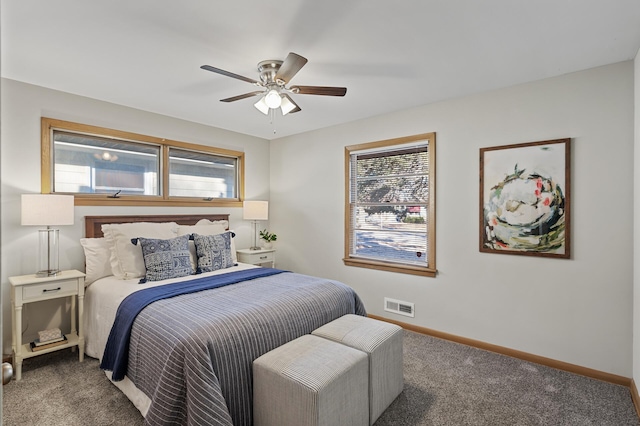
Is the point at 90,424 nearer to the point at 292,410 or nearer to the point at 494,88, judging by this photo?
the point at 292,410

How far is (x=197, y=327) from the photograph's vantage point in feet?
6.91

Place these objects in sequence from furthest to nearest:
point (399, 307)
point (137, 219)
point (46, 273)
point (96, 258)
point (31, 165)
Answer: point (399, 307)
point (137, 219)
point (96, 258)
point (31, 165)
point (46, 273)

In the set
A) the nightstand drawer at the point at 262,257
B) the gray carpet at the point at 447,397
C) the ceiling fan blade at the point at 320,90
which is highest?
the ceiling fan blade at the point at 320,90

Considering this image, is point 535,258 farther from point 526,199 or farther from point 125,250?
point 125,250

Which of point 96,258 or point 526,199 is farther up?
point 526,199

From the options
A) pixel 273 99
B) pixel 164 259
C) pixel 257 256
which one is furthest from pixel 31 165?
pixel 257 256

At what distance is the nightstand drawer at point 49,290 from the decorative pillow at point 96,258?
22 cm

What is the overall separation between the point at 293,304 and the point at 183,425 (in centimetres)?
99

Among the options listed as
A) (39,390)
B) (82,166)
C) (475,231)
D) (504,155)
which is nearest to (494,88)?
(504,155)

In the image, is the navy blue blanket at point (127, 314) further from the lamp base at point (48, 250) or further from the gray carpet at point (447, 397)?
the lamp base at point (48, 250)

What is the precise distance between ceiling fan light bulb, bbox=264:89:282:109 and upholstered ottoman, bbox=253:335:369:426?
69.1 inches

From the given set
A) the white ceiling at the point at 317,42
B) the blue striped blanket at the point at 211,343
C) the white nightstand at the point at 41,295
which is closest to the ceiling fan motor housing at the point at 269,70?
the white ceiling at the point at 317,42

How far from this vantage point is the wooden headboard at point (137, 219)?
349 cm

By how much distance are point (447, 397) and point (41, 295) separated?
3.28 meters
